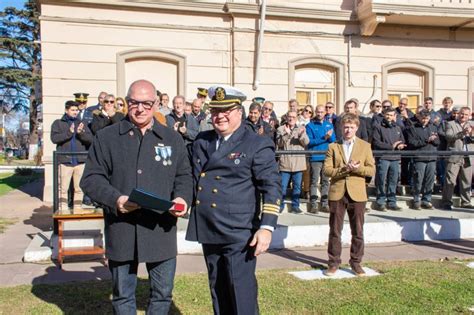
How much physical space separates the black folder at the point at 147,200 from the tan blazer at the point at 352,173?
10.9 feet

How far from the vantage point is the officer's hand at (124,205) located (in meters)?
3.47

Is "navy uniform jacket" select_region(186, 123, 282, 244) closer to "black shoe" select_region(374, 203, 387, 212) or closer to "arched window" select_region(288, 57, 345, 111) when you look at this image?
"black shoe" select_region(374, 203, 387, 212)

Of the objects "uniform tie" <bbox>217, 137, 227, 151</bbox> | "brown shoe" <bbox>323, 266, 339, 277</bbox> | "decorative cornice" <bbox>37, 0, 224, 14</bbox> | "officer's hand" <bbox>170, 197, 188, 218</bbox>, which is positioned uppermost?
"decorative cornice" <bbox>37, 0, 224, 14</bbox>

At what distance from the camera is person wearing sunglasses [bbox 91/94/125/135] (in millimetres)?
8297

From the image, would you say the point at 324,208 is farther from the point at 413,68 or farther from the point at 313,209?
the point at 413,68

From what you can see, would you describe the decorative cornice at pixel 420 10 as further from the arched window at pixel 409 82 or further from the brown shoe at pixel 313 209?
the brown shoe at pixel 313 209

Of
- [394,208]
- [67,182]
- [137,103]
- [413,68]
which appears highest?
[413,68]

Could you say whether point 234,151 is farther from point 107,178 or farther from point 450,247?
point 450,247

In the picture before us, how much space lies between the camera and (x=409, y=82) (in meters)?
15.0

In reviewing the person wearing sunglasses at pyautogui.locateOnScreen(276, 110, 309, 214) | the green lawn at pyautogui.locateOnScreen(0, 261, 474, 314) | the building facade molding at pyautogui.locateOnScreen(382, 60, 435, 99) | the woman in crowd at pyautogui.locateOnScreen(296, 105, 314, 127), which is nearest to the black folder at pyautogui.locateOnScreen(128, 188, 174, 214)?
the green lawn at pyautogui.locateOnScreen(0, 261, 474, 314)

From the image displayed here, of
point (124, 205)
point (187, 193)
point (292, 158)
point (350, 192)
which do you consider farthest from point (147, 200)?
point (292, 158)

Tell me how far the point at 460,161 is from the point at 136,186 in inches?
305

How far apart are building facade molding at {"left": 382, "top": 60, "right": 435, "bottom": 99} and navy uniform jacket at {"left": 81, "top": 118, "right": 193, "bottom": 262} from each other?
1198 cm

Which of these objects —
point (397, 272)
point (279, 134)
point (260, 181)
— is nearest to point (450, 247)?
point (397, 272)
